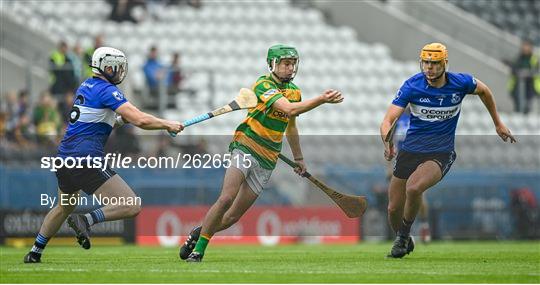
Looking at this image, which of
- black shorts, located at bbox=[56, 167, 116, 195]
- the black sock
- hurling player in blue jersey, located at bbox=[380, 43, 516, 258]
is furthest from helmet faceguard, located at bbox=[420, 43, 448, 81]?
black shorts, located at bbox=[56, 167, 116, 195]

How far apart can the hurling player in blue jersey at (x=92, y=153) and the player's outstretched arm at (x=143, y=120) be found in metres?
0.16

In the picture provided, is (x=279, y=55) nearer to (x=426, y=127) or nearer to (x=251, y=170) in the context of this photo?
(x=251, y=170)

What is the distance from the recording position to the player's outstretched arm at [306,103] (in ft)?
43.2

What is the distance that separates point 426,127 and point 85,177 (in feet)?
13.1

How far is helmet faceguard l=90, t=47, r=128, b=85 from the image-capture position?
13953mm

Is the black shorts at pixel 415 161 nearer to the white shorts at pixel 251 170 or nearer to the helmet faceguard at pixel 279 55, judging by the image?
the white shorts at pixel 251 170

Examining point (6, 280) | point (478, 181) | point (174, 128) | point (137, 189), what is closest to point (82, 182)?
point (174, 128)

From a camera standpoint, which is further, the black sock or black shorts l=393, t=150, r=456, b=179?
the black sock

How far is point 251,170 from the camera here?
1437 centimetres

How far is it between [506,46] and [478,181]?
22.8 feet

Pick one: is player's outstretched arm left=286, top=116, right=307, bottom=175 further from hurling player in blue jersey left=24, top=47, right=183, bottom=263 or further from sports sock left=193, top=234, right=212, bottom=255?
hurling player in blue jersey left=24, top=47, right=183, bottom=263

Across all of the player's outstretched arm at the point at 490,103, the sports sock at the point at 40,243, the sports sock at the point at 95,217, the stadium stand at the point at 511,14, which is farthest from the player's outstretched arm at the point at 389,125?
the stadium stand at the point at 511,14

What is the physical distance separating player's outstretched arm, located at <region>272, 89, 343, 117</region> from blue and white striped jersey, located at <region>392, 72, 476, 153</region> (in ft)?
5.22

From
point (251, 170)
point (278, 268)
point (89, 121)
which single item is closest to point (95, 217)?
point (89, 121)
